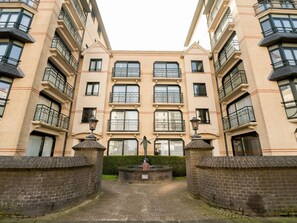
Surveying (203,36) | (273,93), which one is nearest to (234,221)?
(273,93)

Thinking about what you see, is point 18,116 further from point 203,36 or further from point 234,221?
point 203,36

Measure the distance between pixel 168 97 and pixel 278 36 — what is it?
10.2 metres

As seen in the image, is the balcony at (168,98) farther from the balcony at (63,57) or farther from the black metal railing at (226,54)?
the balcony at (63,57)

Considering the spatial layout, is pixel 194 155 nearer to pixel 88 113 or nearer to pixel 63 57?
pixel 88 113

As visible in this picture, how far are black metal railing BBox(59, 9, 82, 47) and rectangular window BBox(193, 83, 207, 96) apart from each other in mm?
14119

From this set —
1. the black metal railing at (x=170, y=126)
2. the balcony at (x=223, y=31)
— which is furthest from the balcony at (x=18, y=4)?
the balcony at (x=223, y=31)

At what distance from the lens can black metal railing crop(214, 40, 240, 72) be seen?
44.2 feet

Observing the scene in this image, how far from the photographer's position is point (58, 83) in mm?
14219

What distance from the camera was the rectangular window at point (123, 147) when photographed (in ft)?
49.7

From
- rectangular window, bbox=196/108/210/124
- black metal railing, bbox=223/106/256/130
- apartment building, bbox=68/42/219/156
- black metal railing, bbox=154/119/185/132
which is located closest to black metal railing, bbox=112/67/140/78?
apartment building, bbox=68/42/219/156

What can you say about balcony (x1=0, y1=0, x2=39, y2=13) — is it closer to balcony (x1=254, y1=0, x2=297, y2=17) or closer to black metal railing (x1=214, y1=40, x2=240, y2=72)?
black metal railing (x1=214, y1=40, x2=240, y2=72)

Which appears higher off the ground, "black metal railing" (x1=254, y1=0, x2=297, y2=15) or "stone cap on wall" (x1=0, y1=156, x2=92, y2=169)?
"black metal railing" (x1=254, y1=0, x2=297, y2=15)

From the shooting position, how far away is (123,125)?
1583 cm

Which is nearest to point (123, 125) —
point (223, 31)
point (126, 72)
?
point (126, 72)
